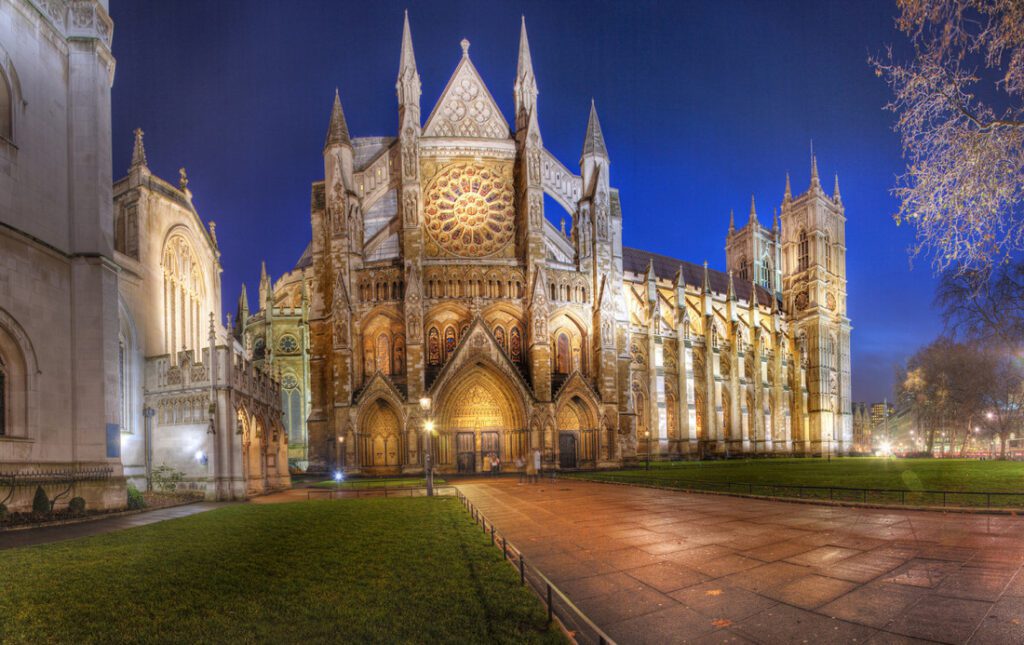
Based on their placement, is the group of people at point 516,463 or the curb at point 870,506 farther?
the group of people at point 516,463

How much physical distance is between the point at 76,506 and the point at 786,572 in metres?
16.9

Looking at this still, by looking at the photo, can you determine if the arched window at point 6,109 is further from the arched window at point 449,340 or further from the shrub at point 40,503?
the arched window at point 449,340

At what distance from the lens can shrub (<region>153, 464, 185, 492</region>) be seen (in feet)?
75.2

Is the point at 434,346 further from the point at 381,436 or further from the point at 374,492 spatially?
the point at 374,492

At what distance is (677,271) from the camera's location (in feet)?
210

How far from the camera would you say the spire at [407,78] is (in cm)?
3953

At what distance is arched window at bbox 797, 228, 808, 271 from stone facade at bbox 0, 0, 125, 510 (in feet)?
264

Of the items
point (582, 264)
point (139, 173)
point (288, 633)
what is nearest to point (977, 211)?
point (288, 633)

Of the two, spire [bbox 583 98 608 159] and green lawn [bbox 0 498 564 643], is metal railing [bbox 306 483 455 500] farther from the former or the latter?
spire [bbox 583 98 608 159]

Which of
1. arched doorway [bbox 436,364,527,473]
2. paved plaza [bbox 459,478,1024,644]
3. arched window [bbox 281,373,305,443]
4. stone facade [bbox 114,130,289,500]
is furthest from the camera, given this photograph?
arched window [bbox 281,373,305,443]

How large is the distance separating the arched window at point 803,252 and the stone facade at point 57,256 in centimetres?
8051

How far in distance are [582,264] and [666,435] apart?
19623 millimetres

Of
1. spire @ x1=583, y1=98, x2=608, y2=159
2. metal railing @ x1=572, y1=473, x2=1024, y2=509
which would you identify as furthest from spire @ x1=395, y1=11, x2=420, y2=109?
metal railing @ x1=572, y1=473, x2=1024, y2=509

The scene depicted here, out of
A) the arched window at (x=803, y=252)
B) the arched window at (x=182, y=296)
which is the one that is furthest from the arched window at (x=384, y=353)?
the arched window at (x=803, y=252)
